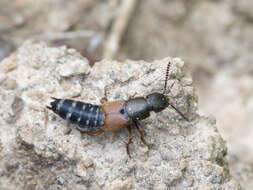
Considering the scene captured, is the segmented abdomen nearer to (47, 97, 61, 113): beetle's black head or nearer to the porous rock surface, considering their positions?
(47, 97, 61, 113): beetle's black head

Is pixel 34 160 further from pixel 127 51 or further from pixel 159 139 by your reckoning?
pixel 127 51

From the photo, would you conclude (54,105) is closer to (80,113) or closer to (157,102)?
(80,113)

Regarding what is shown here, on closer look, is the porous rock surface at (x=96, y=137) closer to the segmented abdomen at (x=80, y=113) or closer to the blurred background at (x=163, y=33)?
the segmented abdomen at (x=80, y=113)

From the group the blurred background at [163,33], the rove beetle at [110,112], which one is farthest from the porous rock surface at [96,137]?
the blurred background at [163,33]

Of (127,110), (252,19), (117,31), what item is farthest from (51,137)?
(252,19)

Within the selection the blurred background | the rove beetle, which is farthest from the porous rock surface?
the blurred background

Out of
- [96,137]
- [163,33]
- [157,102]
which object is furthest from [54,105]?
[163,33]
